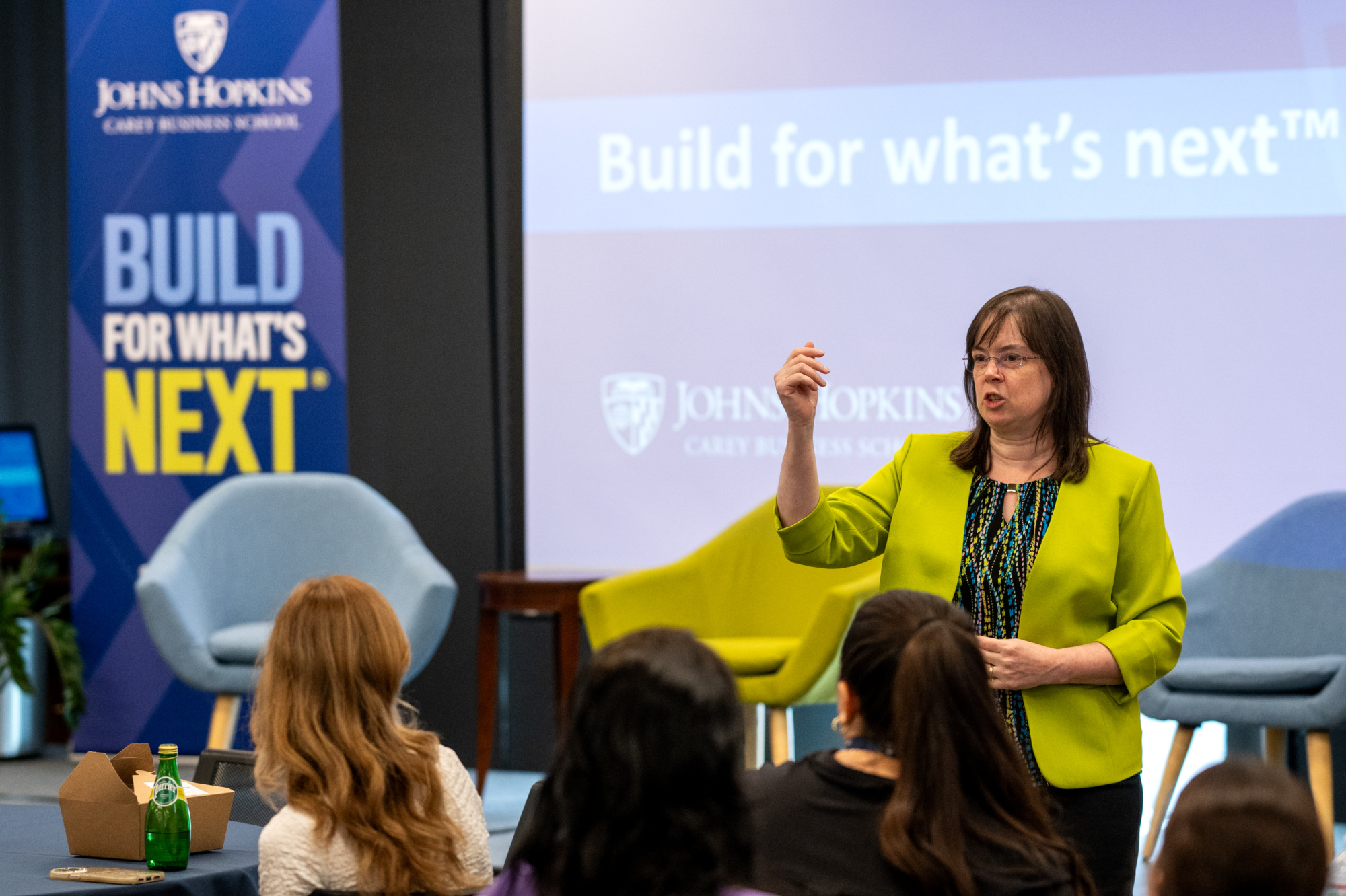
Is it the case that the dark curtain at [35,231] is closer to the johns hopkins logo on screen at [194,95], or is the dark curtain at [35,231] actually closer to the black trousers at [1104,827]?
the johns hopkins logo on screen at [194,95]

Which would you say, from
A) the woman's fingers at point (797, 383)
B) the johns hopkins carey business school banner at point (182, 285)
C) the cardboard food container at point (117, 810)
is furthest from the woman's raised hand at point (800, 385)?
the johns hopkins carey business school banner at point (182, 285)

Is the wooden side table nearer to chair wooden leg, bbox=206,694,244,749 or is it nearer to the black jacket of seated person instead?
chair wooden leg, bbox=206,694,244,749

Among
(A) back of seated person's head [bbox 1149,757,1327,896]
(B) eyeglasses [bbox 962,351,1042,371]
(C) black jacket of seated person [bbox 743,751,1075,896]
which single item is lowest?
(C) black jacket of seated person [bbox 743,751,1075,896]

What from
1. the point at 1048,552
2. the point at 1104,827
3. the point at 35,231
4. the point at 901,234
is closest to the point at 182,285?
the point at 35,231

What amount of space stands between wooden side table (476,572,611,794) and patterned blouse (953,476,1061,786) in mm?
2508

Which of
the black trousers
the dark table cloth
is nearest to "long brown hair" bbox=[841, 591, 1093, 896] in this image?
the black trousers

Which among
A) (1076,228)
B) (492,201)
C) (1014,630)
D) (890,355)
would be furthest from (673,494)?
(1014,630)

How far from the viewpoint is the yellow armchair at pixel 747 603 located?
4.20 metres

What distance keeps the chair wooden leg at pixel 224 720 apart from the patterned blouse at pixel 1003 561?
118 inches

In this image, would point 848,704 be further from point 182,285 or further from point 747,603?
point 182,285

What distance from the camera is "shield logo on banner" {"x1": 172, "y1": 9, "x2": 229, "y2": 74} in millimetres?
5402

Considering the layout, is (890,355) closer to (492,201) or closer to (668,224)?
(668,224)

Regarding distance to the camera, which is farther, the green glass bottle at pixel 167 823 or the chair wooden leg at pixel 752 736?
the chair wooden leg at pixel 752 736

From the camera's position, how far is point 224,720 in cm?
455
